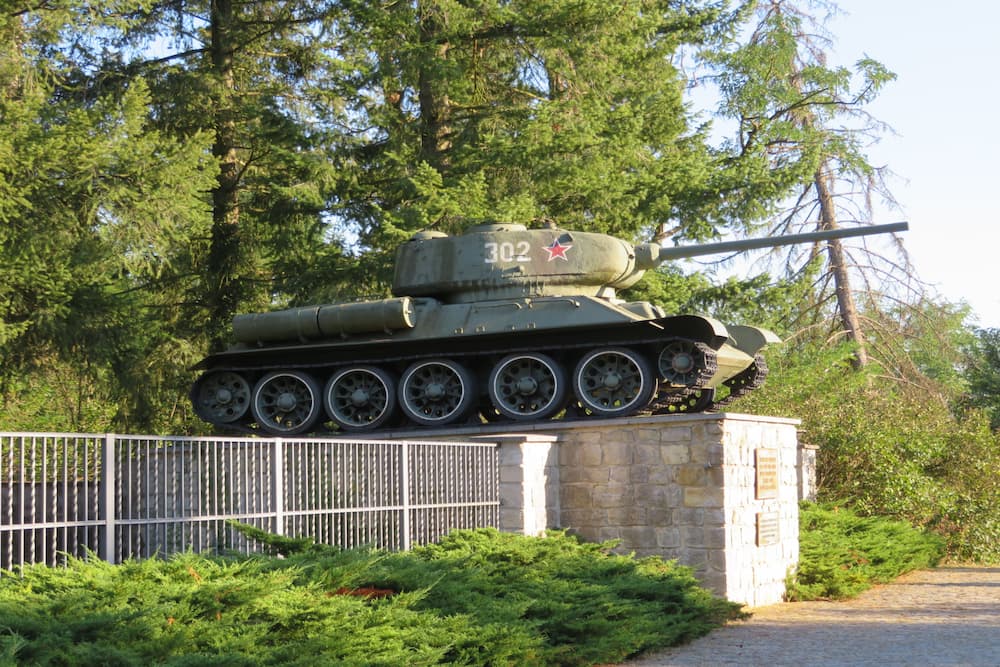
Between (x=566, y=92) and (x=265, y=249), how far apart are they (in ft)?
20.6

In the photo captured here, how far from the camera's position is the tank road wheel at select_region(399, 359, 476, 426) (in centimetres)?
1716

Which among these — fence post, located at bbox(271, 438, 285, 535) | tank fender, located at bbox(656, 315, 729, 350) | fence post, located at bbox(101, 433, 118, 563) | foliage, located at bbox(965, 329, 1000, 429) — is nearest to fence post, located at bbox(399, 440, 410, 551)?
fence post, located at bbox(271, 438, 285, 535)

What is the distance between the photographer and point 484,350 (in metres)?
17.1

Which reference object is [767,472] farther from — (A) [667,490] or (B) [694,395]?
(B) [694,395]

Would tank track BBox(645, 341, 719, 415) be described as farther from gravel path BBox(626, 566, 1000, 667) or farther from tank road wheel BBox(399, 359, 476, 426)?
gravel path BBox(626, 566, 1000, 667)

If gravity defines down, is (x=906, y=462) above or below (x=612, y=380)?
below

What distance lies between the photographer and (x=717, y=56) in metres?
28.3

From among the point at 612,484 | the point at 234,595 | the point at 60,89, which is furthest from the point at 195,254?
the point at 234,595

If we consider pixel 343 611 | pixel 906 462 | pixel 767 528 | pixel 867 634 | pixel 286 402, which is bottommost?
pixel 867 634

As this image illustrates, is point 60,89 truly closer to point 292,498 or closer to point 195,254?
point 195,254

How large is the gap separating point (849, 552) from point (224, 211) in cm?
1379

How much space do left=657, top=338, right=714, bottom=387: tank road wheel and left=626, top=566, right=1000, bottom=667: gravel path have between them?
3169 millimetres

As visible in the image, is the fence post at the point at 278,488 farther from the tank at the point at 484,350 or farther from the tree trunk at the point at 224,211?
the tree trunk at the point at 224,211

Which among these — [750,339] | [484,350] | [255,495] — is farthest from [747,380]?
[255,495]
